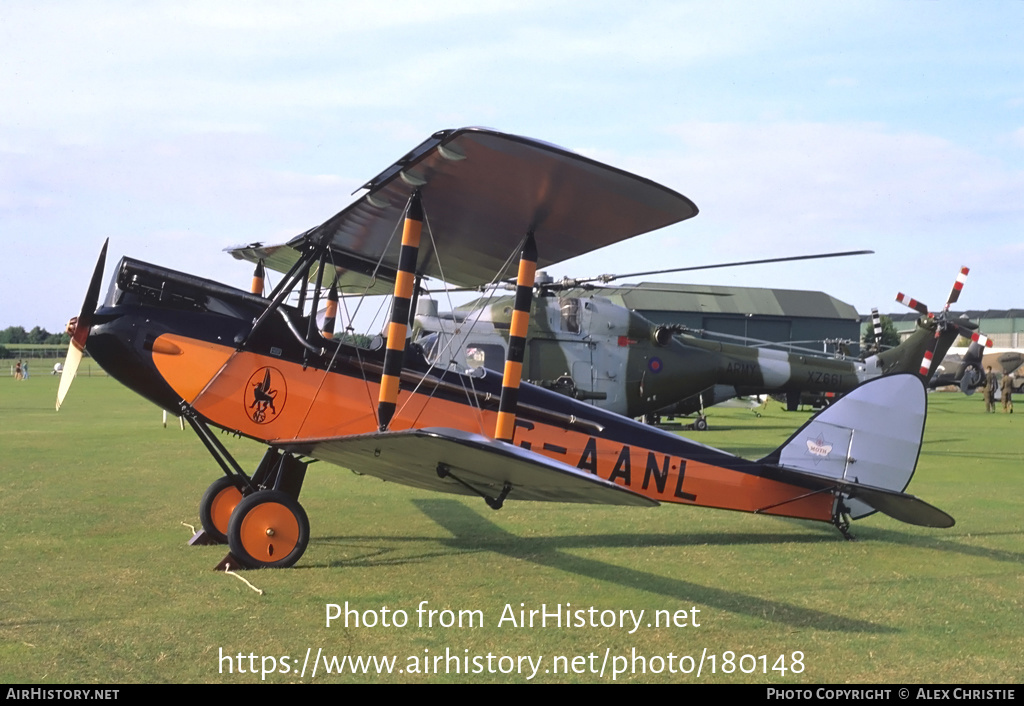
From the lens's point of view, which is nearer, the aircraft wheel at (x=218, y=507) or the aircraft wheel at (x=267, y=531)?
the aircraft wheel at (x=267, y=531)

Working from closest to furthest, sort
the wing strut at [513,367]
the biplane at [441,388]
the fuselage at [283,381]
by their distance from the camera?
the biplane at [441,388]
the wing strut at [513,367]
the fuselage at [283,381]

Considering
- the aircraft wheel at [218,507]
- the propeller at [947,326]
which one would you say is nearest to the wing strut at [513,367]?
the aircraft wheel at [218,507]

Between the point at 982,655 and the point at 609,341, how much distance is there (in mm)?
10627

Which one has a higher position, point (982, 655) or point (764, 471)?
point (764, 471)

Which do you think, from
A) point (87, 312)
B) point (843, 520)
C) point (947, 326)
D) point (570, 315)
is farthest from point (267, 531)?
point (947, 326)

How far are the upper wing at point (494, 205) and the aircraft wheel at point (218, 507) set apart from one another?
7.14 feet

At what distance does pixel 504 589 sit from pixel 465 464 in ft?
3.72

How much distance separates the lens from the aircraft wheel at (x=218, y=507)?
301 inches

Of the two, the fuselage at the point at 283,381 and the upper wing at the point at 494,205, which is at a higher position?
the upper wing at the point at 494,205

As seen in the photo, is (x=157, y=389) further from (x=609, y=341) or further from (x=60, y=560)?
(x=609, y=341)

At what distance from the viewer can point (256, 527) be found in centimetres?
663

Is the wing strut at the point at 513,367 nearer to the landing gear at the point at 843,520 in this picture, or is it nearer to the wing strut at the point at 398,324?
the wing strut at the point at 398,324

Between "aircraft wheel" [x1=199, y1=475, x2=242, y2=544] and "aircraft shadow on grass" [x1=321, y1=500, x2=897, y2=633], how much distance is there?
98 centimetres

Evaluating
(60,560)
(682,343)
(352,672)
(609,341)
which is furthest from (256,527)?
(682,343)
